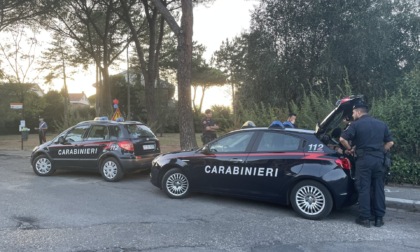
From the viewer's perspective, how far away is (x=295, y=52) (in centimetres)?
1599

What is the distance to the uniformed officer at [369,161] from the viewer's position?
5.22 m

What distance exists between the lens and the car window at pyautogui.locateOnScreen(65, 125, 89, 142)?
920cm

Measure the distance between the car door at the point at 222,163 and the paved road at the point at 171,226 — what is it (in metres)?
0.38

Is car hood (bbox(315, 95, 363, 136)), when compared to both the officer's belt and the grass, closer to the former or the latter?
the officer's belt

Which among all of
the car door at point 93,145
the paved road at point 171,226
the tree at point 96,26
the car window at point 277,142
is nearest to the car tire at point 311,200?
the paved road at point 171,226

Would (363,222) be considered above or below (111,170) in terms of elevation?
below

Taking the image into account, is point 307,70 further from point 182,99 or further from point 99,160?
point 99,160

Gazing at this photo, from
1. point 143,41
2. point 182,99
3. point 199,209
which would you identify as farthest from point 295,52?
point 143,41

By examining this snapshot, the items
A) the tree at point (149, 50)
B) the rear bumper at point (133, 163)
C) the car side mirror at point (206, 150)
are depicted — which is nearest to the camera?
the car side mirror at point (206, 150)

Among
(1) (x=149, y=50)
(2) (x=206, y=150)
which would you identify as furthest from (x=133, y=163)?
(1) (x=149, y=50)

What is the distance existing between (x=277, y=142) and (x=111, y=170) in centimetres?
460

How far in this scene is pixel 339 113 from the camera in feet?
19.7

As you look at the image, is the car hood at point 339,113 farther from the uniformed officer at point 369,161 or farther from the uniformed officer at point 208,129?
the uniformed officer at point 208,129

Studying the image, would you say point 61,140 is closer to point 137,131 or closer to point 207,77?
point 137,131
